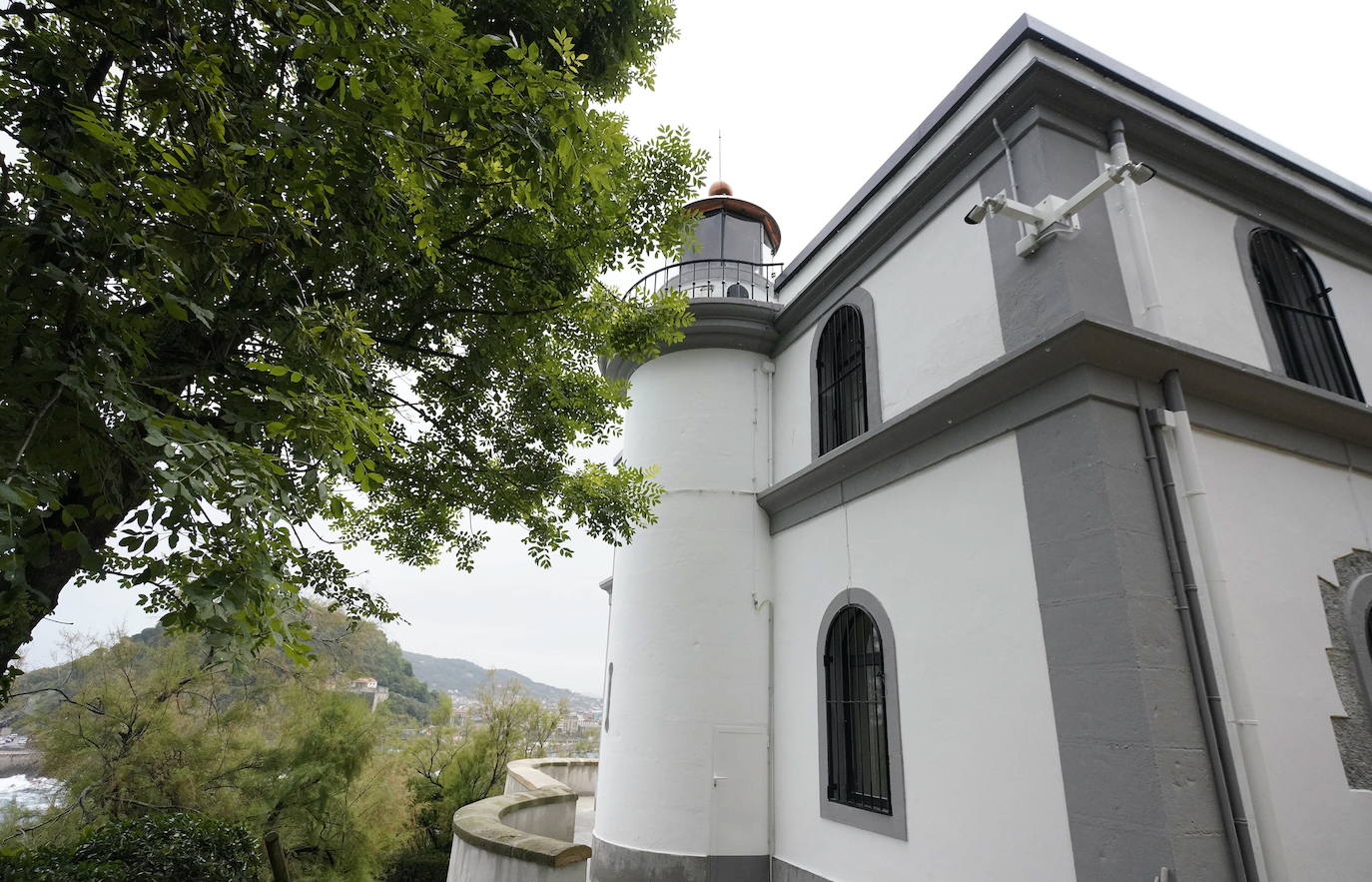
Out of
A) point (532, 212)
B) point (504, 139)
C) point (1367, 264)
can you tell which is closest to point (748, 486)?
point (532, 212)

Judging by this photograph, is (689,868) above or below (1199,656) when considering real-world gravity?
below

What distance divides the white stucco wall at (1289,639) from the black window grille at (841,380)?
3.36 m

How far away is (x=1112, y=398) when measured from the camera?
4.80 meters

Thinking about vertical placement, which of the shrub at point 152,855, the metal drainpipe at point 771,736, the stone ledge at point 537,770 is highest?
the metal drainpipe at point 771,736

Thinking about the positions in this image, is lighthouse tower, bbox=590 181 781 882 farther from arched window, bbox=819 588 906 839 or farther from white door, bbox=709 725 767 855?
arched window, bbox=819 588 906 839

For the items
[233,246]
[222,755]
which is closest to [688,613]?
[233,246]

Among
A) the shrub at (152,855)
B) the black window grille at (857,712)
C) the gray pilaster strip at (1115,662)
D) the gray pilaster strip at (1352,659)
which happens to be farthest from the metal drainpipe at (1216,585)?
the shrub at (152,855)

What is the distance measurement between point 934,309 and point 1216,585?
326 centimetres

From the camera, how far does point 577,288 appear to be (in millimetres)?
4855

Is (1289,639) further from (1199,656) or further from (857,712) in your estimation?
(857,712)

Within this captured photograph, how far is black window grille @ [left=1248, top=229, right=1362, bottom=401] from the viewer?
632cm

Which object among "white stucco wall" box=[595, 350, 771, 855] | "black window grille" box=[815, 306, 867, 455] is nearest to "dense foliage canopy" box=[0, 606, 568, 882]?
"white stucco wall" box=[595, 350, 771, 855]

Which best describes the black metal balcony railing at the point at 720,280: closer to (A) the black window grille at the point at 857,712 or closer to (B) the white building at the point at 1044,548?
(B) the white building at the point at 1044,548

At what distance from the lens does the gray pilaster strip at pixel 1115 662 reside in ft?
13.0
